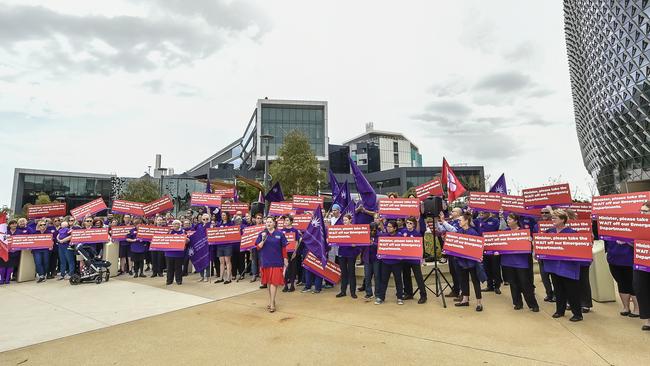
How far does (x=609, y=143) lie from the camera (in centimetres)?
6362

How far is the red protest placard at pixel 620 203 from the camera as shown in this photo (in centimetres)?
633

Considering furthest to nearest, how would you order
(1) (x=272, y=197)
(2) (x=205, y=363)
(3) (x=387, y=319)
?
(1) (x=272, y=197) → (3) (x=387, y=319) → (2) (x=205, y=363)

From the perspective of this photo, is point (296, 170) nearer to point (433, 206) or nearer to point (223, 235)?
point (223, 235)

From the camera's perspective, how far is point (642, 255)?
5.18m

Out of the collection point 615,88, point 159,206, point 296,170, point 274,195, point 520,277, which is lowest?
point 520,277

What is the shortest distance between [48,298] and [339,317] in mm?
7208

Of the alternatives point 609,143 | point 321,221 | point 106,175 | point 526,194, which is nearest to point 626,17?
point 609,143

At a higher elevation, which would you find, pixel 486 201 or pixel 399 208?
pixel 486 201

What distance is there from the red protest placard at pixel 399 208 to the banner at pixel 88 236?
9.03 meters

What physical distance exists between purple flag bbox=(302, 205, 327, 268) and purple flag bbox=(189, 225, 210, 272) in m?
3.57

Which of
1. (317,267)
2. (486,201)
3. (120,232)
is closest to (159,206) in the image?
(120,232)

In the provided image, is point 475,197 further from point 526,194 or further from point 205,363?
point 205,363

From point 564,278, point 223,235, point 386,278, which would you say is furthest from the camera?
point 223,235

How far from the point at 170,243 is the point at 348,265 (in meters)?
5.21
